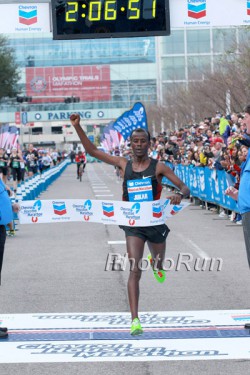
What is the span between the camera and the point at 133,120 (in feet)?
132

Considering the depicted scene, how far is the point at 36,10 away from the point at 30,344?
42.8 feet

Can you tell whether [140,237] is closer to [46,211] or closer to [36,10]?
[46,211]

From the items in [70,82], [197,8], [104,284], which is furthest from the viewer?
[70,82]

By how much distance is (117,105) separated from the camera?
422 ft

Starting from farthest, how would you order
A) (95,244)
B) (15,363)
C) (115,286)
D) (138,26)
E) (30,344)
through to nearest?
1. (138,26)
2. (95,244)
3. (115,286)
4. (30,344)
5. (15,363)

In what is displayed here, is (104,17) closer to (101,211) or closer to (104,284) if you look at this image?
(104,284)

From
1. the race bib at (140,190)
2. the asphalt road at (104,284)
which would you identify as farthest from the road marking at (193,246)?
the race bib at (140,190)

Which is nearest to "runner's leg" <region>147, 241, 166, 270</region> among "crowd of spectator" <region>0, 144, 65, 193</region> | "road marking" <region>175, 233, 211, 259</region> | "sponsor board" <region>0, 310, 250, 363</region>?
"sponsor board" <region>0, 310, 250, 363</region>

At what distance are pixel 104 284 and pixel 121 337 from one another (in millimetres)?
3415

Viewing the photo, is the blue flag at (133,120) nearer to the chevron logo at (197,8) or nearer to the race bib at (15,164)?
the race bib at (15,164)

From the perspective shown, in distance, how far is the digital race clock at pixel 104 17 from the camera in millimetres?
18953

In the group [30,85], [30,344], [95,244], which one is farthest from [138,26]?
[30,85]

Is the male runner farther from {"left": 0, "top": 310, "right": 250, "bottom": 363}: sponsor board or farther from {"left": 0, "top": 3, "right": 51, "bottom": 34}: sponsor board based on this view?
{"left": 0, "top": 3, "right": 51, "bottom": 34}: sponsor board

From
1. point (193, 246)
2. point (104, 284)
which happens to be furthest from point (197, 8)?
point (104, 284)
